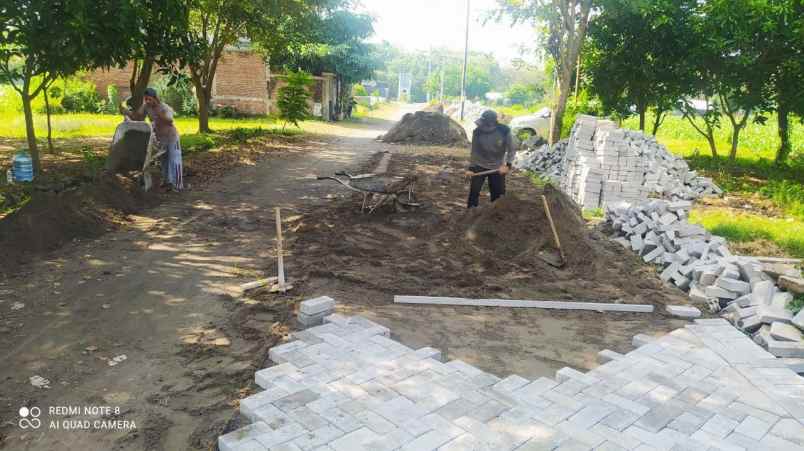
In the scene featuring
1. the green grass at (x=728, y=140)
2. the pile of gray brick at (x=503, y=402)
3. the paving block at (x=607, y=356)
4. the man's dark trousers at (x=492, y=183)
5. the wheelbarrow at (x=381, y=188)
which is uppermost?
the green grass at (x=728, y=140)

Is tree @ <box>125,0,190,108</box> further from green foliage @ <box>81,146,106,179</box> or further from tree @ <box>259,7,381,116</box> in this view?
tree @ <box>259,7,381,116</box>

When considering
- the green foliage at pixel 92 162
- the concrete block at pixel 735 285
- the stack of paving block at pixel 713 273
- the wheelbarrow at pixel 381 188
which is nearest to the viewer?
the stack of paving block at pixel 713 273

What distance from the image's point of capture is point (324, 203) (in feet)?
30.4

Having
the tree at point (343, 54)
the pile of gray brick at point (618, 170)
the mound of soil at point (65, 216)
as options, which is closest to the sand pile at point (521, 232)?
the pile of gray brick at point (618, 170)

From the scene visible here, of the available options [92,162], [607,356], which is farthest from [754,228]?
[92,162]

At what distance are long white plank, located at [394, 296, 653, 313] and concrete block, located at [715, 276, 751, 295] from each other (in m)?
0.85

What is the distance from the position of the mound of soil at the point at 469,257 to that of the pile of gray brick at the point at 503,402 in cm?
140

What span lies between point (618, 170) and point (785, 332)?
5914 millimetres

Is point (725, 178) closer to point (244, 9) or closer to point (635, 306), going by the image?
point (635, 306)

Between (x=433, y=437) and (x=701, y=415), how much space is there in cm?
174

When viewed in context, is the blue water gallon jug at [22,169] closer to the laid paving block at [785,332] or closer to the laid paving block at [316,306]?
the laid paving block at [316,306]

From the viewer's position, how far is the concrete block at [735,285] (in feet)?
17.9

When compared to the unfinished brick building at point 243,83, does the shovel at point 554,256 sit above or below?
below

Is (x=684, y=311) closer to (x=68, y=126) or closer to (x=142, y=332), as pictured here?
(x=142, y=332)
